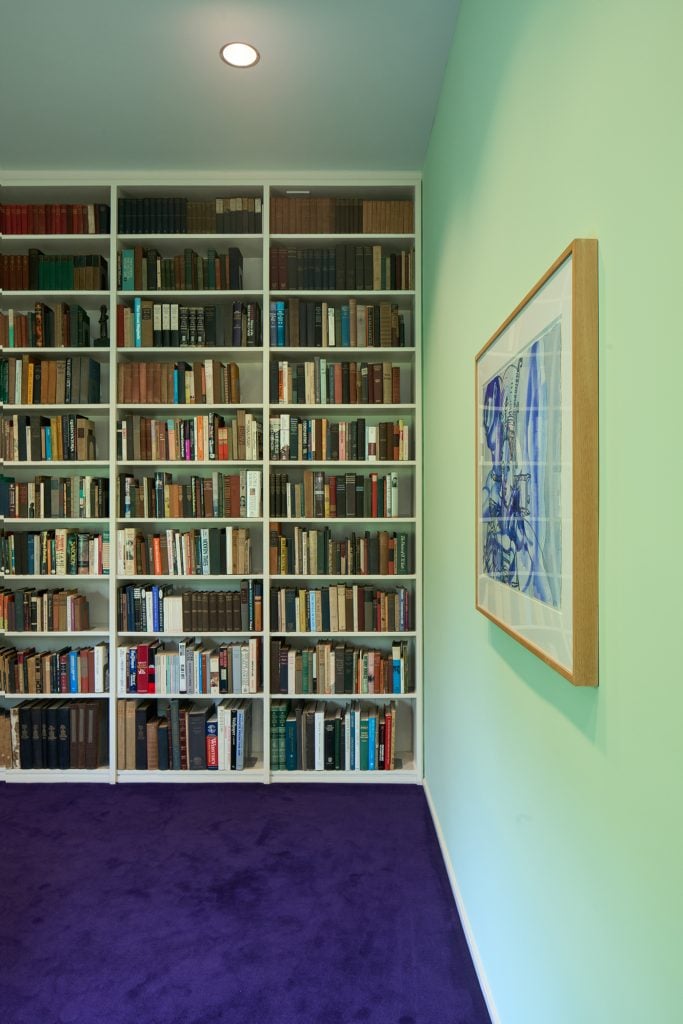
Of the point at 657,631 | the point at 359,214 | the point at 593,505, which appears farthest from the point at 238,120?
the point at 657,631

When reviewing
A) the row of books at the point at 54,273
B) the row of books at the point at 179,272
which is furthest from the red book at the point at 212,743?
the row of books at the point at 54,273

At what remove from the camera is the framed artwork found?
0.87 m

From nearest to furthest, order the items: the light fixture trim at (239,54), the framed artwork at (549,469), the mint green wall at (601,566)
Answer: the mint green wall at (601,566)
the framed artwork at (549,469)
the light fixture trim at (239,54)

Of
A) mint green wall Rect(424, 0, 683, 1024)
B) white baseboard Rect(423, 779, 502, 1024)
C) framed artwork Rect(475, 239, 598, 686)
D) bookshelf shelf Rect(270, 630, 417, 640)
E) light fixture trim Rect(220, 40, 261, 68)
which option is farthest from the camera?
bookshelf shelf Rect(270, 630, 417, 640)

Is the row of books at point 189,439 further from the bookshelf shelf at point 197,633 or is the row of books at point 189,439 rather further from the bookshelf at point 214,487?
the bookshelf shelf at point 197,633

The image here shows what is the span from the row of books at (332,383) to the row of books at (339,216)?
0.68 meters

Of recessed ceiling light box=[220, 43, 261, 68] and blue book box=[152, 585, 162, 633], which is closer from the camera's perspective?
recessed ceiling light box=[220, 43, 261, 68]

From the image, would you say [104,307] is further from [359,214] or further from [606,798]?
[606,798]

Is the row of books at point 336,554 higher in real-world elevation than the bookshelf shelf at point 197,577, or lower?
higher

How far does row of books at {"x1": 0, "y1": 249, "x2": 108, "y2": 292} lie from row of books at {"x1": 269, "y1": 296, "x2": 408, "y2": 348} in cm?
96

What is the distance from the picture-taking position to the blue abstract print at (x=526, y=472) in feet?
3.28

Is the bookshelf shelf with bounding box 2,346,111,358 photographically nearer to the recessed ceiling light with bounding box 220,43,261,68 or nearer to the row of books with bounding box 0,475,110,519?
the row of books with bounding box 0,475,110,519

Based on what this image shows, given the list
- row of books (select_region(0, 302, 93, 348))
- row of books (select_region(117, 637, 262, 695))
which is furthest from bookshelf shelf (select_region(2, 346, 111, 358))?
row of books (select_region(117, 637, 262, 695))

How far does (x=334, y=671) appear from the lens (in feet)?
9.52
